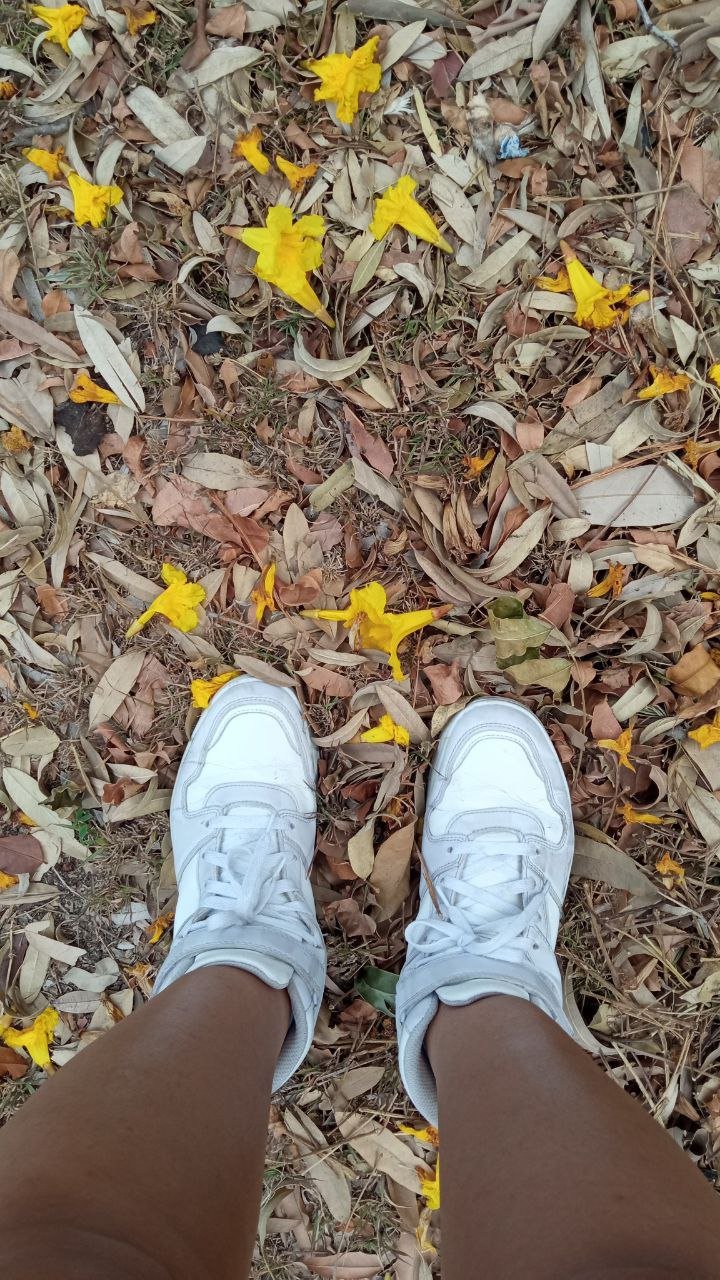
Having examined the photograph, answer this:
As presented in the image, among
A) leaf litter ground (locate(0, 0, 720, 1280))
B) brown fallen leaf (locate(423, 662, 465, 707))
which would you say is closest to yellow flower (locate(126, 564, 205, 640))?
leaf litter ground (locate(0, 0, 720, 1280))

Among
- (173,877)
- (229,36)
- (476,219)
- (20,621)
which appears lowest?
(173,877)

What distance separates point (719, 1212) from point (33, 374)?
1734 millimetres

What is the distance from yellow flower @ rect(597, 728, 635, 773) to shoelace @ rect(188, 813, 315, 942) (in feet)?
2.18

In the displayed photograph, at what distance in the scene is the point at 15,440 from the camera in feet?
4.87

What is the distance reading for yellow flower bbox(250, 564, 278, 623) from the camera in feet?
4.76

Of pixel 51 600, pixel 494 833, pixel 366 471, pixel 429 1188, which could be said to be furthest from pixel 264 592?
pixel 429 1188

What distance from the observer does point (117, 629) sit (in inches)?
60.1

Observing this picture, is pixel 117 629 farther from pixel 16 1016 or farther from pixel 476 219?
pixel 476 219

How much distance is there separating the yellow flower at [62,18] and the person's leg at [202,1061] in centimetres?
128

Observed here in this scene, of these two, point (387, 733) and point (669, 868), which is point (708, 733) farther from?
point (387, 733)

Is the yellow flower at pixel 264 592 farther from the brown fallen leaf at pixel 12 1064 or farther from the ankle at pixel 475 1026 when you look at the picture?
the brown fallen leaf at pixel 12 1064

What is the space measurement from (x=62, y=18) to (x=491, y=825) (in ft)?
5.75

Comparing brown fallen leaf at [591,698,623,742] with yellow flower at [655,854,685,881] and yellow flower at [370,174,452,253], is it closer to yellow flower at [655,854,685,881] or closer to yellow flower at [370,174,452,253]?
yellow flower at [655,854,685,881]

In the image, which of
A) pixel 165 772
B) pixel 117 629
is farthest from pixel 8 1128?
pixel 117 629
